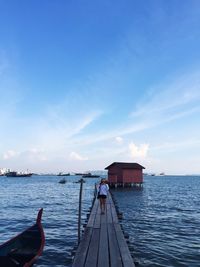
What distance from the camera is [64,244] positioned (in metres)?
18.4

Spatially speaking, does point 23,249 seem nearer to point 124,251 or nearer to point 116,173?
point 124,251

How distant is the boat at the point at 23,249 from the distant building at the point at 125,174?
52979 mm

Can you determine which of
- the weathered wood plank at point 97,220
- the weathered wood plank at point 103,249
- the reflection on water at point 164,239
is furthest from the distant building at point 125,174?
the weathered wood plank at point 103,249

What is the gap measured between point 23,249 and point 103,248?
321cm

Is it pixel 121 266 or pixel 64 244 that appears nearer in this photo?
pixel 121 266

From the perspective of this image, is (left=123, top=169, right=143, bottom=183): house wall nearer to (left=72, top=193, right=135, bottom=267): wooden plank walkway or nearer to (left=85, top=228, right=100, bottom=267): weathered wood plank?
(left=72, top=193, right=135, bottom=267): wooden plank walkway

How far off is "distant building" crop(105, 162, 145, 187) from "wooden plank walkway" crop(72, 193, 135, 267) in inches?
1912

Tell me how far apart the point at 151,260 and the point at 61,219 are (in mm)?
13977

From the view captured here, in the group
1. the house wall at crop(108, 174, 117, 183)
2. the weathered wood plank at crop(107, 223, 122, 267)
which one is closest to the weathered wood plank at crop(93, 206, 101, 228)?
the weathered wood plank at crop(107, 223, 122, 267)

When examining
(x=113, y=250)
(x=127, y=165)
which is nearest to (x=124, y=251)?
(x=113, y=250)

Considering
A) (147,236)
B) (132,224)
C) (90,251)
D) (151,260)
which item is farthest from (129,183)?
(90,251)

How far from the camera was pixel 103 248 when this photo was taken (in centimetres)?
1175

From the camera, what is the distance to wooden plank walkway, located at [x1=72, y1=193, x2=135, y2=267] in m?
10.1

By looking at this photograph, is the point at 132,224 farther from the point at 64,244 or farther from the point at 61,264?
the point at 61,264
